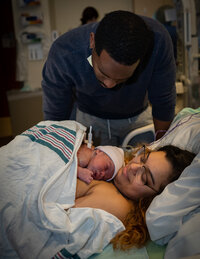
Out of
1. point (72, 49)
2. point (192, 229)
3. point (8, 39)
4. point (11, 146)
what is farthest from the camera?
point (8, 39)

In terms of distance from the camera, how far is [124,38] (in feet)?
3.56

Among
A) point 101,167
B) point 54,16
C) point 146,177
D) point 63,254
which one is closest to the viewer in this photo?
point 63,254

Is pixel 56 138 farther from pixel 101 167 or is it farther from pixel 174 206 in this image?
pixel 174 206

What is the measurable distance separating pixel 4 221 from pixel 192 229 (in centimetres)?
77

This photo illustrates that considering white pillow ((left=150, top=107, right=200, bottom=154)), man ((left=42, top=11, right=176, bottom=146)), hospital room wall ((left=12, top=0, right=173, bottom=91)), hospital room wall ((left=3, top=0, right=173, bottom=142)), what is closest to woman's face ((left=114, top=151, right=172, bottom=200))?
white pillow ((left=150, top=107, right=200, bottom=154))

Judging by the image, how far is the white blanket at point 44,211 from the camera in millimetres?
1029

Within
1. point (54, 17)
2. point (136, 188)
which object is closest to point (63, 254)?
point (136, 188)

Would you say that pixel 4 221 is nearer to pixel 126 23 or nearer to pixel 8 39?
pixel 126 23

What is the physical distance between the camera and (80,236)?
3.51 feet

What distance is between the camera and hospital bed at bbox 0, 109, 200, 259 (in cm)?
103

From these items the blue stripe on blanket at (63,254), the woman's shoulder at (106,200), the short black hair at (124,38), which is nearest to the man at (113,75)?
the short black hair at (124,38)

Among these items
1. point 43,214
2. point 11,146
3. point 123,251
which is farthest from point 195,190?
point 11,146

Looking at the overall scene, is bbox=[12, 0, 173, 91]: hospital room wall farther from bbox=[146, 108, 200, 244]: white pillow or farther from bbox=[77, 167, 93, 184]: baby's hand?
bbox=[146, 108, 200, 244]: white pillow

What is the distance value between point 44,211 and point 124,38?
0.82 metres
